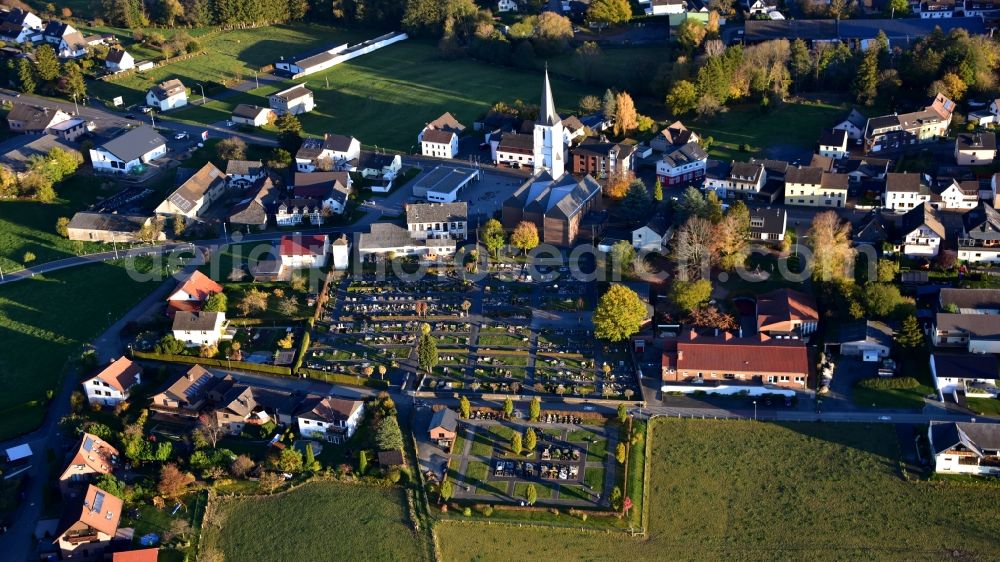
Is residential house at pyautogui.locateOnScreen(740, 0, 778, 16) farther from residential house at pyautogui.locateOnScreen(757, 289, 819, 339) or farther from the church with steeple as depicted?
residential house at pyautogui.locateOnScreen(757, 289, 819, 339)

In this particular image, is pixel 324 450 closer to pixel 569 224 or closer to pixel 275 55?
pixel 569 224

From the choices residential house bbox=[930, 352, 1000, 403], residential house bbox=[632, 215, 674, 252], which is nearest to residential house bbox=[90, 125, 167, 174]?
residential house bbox=[632, 215, 674, 252]

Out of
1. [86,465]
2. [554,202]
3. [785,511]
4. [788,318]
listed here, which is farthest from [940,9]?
[86,465]

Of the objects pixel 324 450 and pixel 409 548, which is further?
pixel 324 450

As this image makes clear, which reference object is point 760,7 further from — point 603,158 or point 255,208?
point 255,208

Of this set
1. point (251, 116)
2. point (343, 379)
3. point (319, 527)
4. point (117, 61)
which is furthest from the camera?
point (117, 61)

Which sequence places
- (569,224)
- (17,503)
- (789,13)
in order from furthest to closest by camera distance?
(789,13), (569,224), (17,503)

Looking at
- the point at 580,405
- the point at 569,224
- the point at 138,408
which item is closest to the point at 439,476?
the point at 580,405
